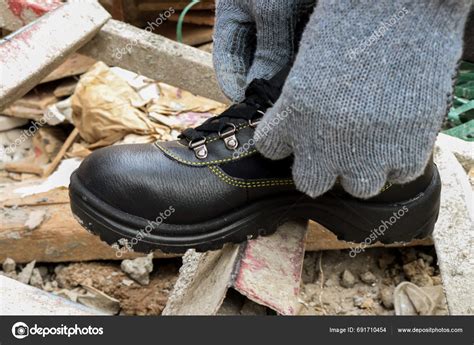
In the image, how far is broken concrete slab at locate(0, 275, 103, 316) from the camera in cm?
108

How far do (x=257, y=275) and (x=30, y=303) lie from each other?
1.33ft

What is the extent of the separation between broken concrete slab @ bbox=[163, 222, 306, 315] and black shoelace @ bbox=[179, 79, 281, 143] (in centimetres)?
23

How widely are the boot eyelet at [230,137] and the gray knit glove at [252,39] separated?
11 cm

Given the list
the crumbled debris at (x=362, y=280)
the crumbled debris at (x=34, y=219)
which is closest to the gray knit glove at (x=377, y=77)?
the crumbled debris at (x=362, y=280)

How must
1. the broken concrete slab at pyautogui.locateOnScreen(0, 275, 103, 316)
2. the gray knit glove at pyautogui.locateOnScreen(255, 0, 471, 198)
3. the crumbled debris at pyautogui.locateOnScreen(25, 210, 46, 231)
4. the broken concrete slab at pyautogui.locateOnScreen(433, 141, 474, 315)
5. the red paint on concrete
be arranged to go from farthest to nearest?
the red paint on concrete, the crumbled debris at pyautogui.locateOnScreen(25, 210, 46, 231), the broken concrete slab at pyautogui.locateOnScreen(433, 141, 474, 315), the broken concrete slab at pyautogui.locateOnScreen(0, 275, 103, 316), the gray knit glove at pyautogui.locateOnScreen(255, 0, 471, 198)

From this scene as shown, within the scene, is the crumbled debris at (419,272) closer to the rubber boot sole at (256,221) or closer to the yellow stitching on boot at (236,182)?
the rubber boot sole at (256,221)

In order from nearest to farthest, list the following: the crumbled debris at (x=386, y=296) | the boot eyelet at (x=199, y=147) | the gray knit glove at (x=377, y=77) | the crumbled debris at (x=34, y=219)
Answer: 1. the gray knit glove at (x=377, y=77)
2. the boot eyelet at (x=199, y=147)
3. the crumbled debris at (x=386, y=296)
4. the crumbled debris at (x=34, y=219)

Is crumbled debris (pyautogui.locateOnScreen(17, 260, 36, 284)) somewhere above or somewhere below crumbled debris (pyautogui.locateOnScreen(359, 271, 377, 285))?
below

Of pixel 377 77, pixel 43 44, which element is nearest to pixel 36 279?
pixel 43 44

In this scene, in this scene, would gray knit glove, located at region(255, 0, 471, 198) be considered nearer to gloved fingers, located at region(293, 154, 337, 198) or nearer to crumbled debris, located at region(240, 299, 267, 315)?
gloved fingers, located at region(293, 154, 337, 198)

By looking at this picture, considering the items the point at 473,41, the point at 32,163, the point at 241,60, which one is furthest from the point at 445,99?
the point at 32,163

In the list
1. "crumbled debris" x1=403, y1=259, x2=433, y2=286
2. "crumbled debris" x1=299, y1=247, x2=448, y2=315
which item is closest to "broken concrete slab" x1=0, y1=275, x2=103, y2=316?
"crumbled debris" x1=299, y1=247, x2=448, y2=315

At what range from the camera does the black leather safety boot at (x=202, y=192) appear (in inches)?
45.8
